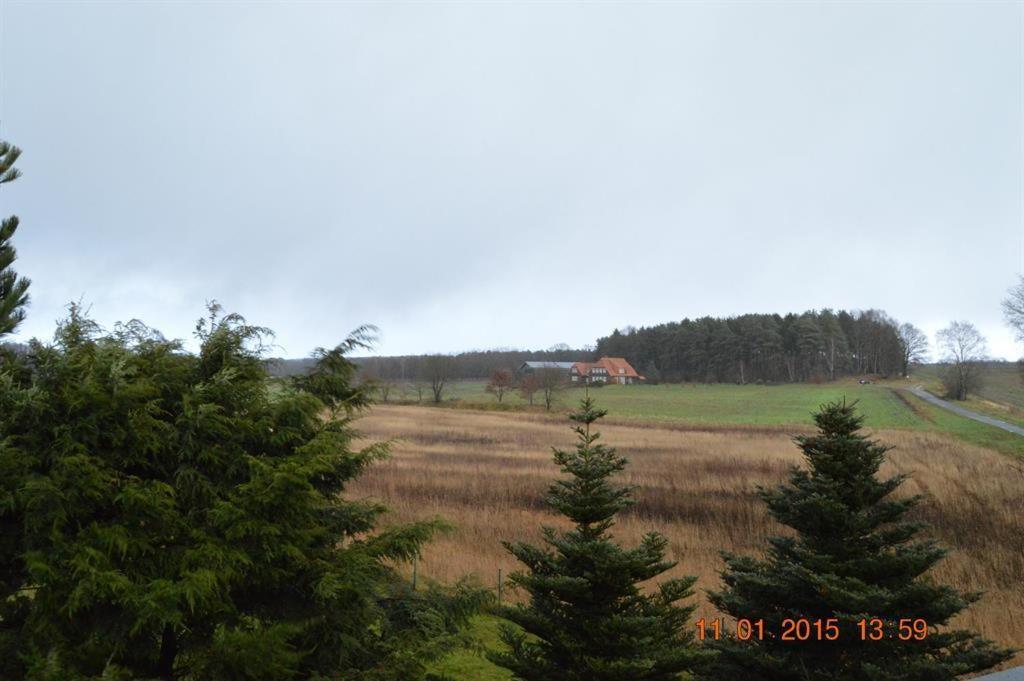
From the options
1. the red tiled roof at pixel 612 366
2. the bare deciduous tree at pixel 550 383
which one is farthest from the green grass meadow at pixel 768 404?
the red tiled roof at pixel 612 366

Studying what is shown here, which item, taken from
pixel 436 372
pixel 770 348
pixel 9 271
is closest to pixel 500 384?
pixel 436 372

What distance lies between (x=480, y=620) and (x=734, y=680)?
499 cm

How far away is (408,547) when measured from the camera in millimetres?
4742

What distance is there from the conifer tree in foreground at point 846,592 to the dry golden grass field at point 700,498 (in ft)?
8.16

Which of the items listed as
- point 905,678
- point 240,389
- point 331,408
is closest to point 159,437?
point 240,389

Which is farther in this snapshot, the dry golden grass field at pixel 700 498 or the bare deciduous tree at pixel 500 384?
the bare deciduous tree at pixel 500 384

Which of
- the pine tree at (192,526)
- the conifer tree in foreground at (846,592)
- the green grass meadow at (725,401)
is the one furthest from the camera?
the green grass meadow at (725,401)

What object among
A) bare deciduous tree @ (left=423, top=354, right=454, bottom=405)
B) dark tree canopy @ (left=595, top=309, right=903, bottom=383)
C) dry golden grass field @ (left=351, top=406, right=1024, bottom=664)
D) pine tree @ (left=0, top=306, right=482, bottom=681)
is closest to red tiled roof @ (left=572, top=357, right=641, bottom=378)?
dark tree canopy @ (left=595, top=309, right=903, bottom=383)

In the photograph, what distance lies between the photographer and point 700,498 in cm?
1834

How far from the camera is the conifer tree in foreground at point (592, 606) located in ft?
20.7

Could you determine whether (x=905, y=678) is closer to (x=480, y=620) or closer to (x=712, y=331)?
(x=480, y=620)
